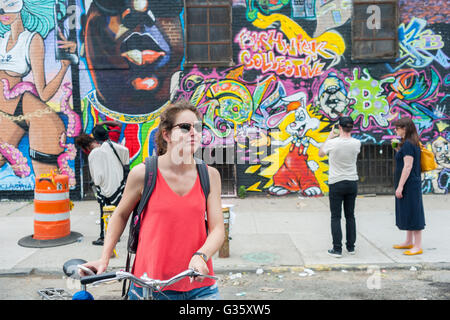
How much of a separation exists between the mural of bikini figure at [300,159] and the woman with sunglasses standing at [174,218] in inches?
345

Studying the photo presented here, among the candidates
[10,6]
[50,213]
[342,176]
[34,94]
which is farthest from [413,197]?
[10,6]

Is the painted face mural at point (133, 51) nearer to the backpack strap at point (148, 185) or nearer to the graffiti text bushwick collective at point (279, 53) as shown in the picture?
the graffiti text bushwick collective at point (279, 53)

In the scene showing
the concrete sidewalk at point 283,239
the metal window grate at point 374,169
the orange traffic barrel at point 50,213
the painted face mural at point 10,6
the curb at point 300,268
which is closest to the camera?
A: the curb at point 300,268

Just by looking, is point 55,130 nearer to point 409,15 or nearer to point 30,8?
point 30,8

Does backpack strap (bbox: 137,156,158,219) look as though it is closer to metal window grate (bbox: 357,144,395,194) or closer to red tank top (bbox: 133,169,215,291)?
red tank top (bbox: 133,169,215,291)

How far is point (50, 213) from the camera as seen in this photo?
24.4 feet

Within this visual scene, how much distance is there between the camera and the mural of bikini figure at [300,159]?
444 inches

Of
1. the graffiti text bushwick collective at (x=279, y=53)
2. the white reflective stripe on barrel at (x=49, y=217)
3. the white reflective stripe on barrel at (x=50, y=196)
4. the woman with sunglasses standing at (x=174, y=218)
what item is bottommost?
the white reflective stripe on barrel at (x=49, y=217)

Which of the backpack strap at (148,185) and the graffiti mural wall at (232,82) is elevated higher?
the graffiti mural wall at (232,82)

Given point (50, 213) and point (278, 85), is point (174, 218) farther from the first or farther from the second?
point (278, 85)

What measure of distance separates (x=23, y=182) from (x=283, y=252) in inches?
298

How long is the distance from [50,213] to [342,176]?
477cm

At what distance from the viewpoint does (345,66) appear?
36.7 feet

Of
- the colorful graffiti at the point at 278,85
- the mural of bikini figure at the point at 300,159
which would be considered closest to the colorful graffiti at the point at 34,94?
the colorful graffiti at the point at 278,85
